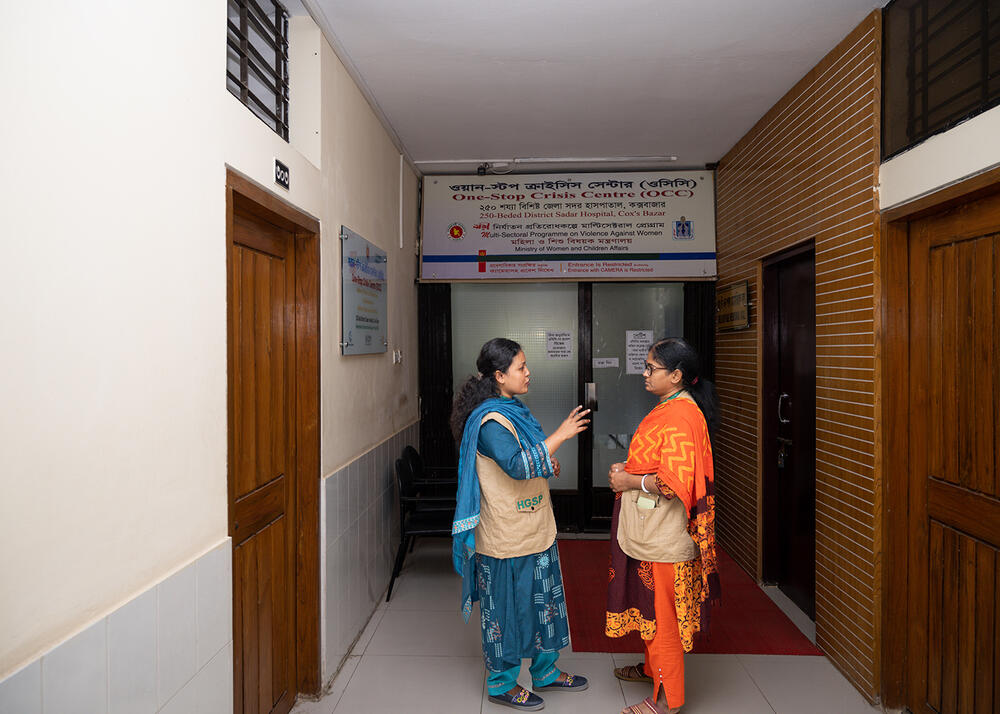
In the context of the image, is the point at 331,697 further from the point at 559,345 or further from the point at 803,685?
the point at 559,345

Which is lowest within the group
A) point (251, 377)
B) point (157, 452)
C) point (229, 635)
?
point (229, 635)

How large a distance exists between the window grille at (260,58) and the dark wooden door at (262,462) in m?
0.44

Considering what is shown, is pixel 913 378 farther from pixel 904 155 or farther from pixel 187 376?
pixel 187 376

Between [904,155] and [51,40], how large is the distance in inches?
106

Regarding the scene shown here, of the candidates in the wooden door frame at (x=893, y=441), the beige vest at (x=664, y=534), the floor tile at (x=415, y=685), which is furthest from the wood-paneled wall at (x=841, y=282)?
the floor tile at (x=415, y=685)

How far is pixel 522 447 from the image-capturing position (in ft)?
8.27

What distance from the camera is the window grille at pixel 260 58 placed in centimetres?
224

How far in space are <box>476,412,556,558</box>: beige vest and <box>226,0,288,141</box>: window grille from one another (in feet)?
4.82

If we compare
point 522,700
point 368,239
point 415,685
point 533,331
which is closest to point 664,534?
point 522,700

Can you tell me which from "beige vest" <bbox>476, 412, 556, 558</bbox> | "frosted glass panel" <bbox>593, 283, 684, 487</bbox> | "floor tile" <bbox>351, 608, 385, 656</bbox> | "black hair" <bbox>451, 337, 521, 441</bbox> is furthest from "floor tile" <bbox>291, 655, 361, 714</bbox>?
"frosted glass panel" <bbox>593, 283, 684, 487</bbox>

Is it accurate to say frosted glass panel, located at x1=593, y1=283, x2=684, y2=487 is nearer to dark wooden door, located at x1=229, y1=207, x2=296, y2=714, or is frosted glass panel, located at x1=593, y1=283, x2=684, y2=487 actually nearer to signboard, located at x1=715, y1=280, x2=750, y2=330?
signboard, located at x1=715, y1=280, x2=750, y2=330

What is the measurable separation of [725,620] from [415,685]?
5.69 feet

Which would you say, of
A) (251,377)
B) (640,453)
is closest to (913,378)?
(640,453)

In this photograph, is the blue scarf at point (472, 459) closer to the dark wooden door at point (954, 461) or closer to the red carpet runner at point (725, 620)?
the red carpet runner at point (725, 620)
